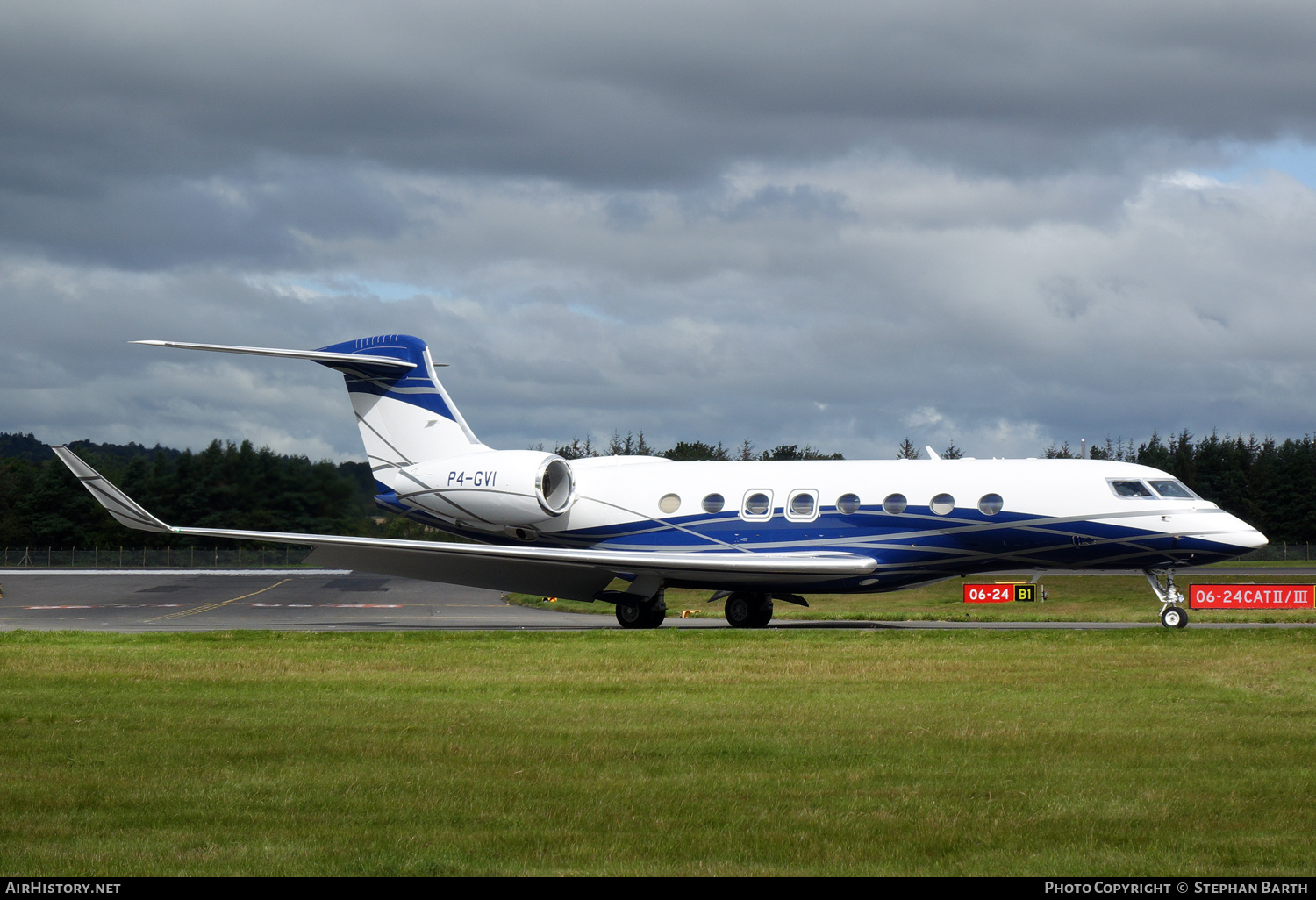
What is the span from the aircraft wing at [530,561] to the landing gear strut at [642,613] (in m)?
0.68

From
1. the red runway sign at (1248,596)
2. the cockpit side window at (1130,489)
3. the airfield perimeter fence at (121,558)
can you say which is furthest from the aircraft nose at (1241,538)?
the airfield perimeter fence at (121,558)

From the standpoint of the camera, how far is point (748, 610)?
28000mm

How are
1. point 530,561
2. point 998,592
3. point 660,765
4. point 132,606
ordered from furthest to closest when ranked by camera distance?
point 998,592 → point 132,606 → point 530,561 → point 660,765

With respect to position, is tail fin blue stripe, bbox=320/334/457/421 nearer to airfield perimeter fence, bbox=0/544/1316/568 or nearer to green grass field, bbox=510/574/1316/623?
green grass field, bbox=510/574/1316/623

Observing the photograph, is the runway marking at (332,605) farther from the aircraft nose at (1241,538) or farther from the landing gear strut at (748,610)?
the aircraft nose at (1241,538)

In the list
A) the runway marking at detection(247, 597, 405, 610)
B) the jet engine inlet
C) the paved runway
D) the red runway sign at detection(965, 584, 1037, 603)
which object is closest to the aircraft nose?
the paved runway

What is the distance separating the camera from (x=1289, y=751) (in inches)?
403

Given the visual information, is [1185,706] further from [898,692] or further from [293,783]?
[293,783]

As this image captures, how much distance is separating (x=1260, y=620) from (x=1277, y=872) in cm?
2359

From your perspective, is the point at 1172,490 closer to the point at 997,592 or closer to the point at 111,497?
the point at 997,592

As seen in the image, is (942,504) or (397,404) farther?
(397,404)

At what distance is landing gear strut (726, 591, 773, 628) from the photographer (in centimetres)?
2794

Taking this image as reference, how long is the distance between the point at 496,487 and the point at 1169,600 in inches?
563

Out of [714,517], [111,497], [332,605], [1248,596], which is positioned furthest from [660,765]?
[332,605]
